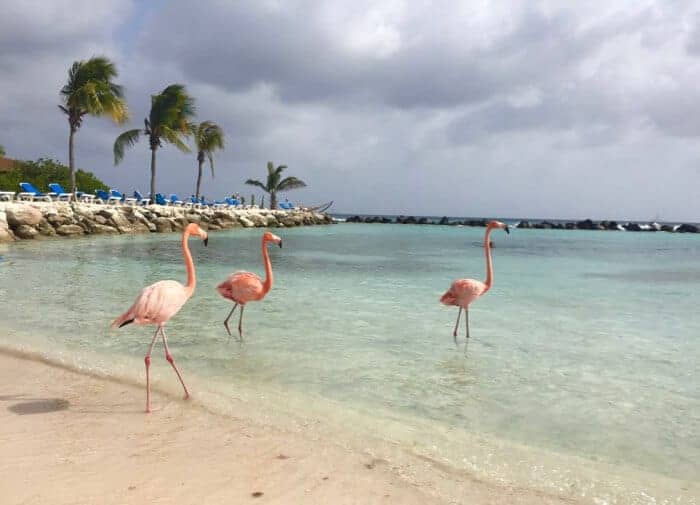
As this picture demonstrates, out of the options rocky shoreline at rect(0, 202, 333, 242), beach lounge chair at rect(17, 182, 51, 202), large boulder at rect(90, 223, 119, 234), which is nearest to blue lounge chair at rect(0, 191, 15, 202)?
beach lounge chair at rect(17, 182, 51, 202)

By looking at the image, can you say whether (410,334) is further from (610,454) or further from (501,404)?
(610,454)

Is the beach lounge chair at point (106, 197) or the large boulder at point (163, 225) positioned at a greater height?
the beach lounge chair at point (106, 197)

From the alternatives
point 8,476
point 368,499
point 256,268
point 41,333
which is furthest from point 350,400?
point 256,268

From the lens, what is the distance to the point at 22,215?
24.7 m

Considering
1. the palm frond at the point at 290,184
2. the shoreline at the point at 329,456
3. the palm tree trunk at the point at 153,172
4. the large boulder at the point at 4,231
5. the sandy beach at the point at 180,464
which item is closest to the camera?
the sandy beach at the point at 180,464

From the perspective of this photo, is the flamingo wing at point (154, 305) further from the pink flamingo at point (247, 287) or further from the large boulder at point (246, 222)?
the large boulder at point (246, 222)

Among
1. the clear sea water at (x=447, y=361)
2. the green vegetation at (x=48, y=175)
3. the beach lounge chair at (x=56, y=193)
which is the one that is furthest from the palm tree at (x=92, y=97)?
the clear sea water at (x=447, y=361)

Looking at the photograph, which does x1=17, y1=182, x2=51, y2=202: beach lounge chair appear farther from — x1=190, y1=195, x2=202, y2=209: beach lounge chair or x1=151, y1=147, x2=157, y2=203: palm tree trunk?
x1=190, y1=195, x2=202, y2=209: beach lounge chair

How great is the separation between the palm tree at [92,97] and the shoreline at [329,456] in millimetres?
29230

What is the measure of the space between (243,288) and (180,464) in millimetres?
4256

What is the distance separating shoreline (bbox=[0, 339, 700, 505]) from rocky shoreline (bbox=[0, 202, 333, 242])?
22.5m

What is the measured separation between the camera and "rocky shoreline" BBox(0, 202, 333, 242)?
80.2 feet

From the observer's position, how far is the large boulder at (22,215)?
79.6 feet

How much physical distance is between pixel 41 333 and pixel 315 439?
5.44 m
